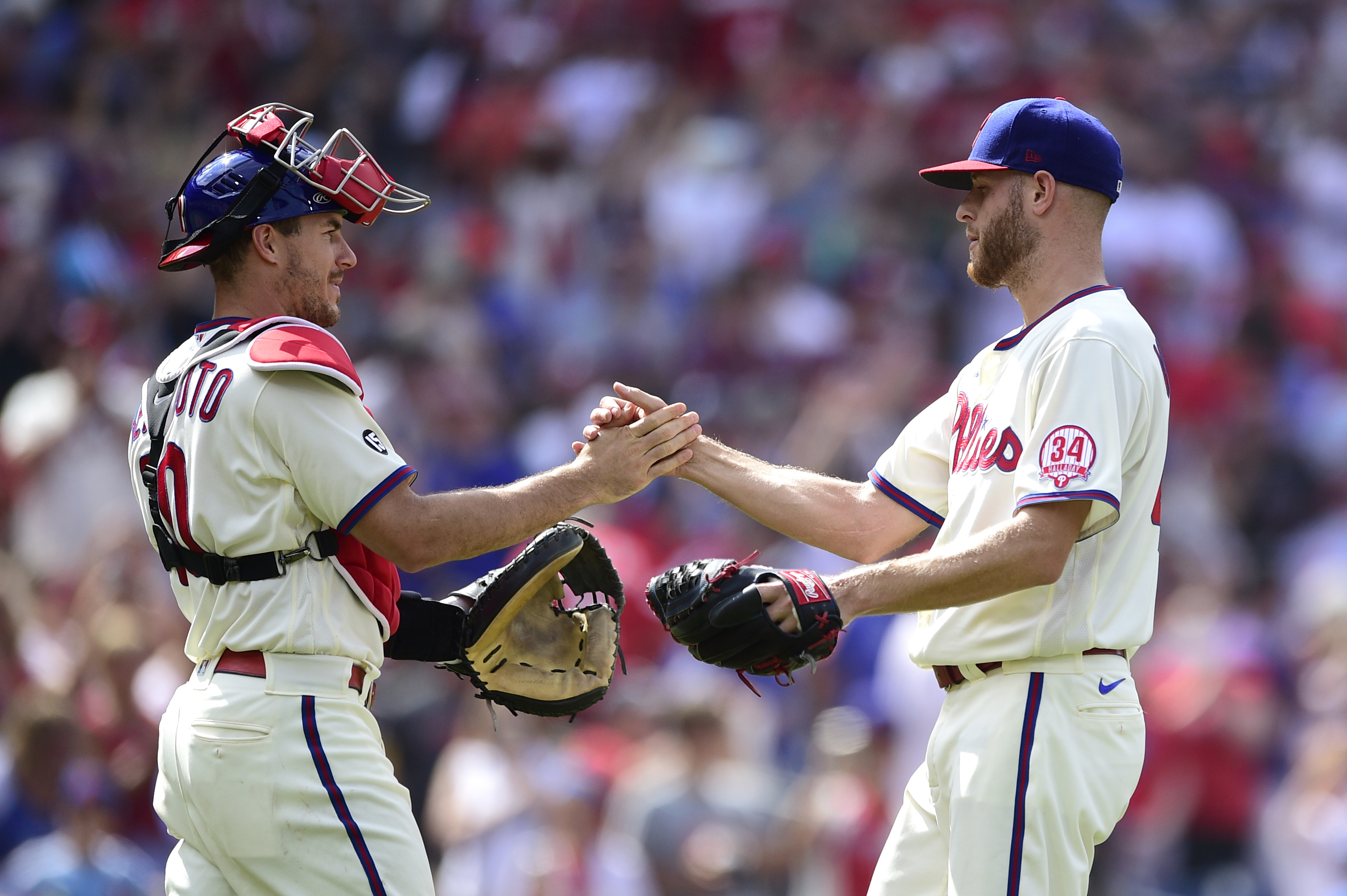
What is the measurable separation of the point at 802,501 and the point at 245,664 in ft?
5.83

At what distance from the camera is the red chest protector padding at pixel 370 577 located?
12.4 ft

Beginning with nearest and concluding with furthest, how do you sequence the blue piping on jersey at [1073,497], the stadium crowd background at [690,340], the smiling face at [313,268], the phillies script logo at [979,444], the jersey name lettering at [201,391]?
1. the blue piping on jersey at [1073,497]
2. the jersey name lettering at [201,391]
3. the phillies script logo at [979,444]
4. the smiling face at [313,268]
5. the stadium crowd background at [690,340]

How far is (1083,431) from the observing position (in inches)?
143

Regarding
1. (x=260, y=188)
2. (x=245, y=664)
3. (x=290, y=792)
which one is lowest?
(x=290, y=792)

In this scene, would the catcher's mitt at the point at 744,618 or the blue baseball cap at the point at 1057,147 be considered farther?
the blue baseball cap at the point at 1057,147

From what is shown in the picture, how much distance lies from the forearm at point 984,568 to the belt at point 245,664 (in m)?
1.37

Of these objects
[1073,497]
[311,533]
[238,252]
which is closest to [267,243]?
[238,252]

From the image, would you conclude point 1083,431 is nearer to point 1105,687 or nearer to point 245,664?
point 1105,687

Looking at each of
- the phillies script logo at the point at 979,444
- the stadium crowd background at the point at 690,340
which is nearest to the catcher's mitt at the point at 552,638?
the phillies script logo at the point at 979,444

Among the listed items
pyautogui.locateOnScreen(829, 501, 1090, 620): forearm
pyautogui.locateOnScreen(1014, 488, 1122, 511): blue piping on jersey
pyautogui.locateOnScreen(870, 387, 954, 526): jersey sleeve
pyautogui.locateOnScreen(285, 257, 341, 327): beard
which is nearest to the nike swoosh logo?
pyautogui.locateOnScreen(829, 501, 1090, 620): forearm

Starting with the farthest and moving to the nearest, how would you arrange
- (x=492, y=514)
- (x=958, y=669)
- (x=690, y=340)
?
(x=690, y=340) < (x=958, y=669) < (x=492, y=514)

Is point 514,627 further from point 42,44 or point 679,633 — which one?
point 42,44

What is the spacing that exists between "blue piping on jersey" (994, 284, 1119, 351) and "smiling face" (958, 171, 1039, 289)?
152 mm

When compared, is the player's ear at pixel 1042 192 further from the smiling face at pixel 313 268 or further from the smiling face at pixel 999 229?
the smiling face at pixel 313 268
